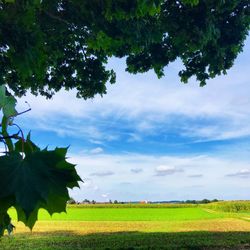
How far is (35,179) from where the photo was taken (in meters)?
0.75

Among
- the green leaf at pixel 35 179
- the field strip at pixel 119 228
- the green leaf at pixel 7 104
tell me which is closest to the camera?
the green leaf at pixel 35 179

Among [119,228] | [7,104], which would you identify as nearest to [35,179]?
[7,104]

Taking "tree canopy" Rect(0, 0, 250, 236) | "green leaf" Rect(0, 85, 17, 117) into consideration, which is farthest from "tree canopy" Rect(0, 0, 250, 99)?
"green leaf" Rect(0, 85, 17, 117)

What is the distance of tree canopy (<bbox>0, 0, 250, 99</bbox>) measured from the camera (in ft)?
30.1

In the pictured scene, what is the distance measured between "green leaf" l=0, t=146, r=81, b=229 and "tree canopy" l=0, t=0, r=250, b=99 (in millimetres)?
8058

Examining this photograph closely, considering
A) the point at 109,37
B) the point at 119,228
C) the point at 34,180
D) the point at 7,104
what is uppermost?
the point at 109,37

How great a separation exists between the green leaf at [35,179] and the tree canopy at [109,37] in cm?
806

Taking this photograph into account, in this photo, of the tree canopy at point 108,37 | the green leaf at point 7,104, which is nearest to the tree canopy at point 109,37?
the tree canopy at point 108,37

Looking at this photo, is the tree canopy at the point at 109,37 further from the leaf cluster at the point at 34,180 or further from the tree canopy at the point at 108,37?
the leaf cluster at the point at 34,180

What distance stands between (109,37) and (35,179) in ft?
32.9

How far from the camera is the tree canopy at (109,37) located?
9.18 m

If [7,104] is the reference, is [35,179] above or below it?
below

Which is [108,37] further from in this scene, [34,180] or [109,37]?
[34,180]

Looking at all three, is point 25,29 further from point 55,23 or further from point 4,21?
point 55,23
